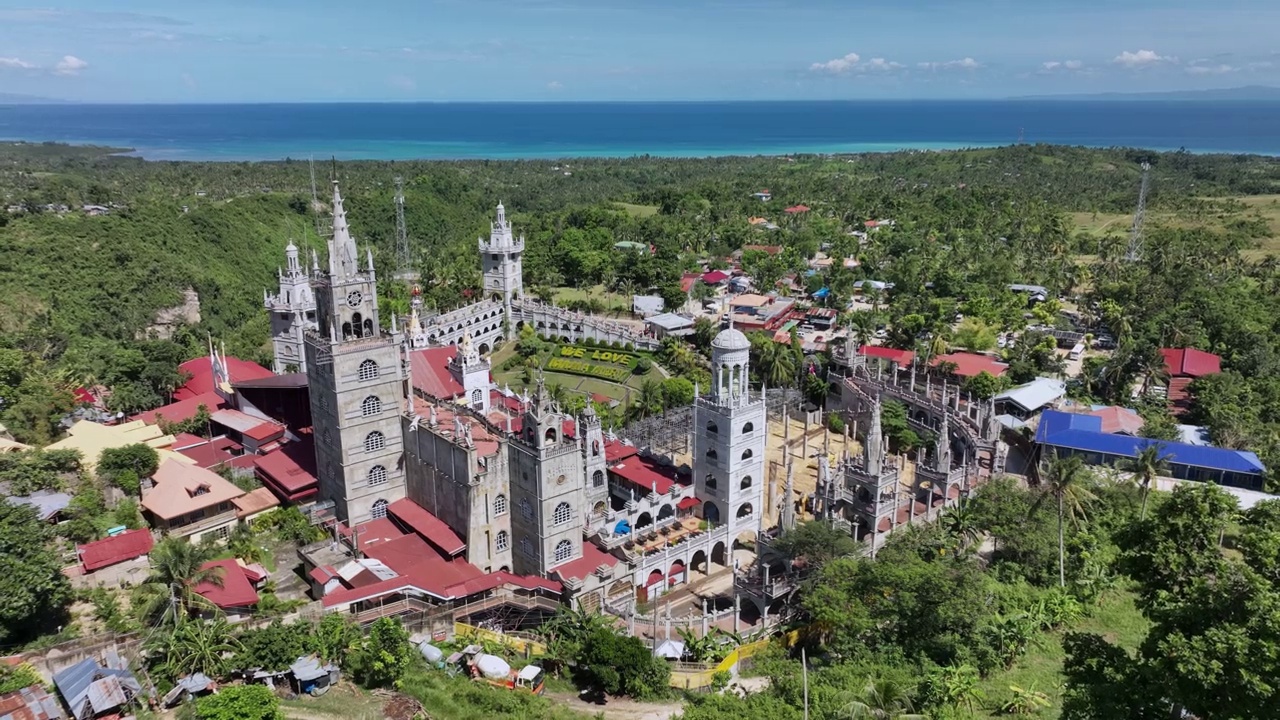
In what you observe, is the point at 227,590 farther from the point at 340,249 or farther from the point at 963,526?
the point at 963,526

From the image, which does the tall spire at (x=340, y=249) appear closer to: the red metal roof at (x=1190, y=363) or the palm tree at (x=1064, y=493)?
the palm tree at (x=1064, y=493)

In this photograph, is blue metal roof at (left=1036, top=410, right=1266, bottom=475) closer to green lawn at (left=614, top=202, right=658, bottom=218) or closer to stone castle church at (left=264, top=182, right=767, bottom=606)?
stone castle church at (left=264, top=182, right=767, bottom=606)

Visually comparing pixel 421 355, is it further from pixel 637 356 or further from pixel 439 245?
pixel 439 245

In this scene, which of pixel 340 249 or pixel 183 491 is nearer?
pixel 340 249

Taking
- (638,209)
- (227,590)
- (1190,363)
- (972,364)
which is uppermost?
(638,209)

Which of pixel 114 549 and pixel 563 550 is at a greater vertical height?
pixel 114 549

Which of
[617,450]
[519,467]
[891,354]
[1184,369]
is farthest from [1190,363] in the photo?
[519,467]

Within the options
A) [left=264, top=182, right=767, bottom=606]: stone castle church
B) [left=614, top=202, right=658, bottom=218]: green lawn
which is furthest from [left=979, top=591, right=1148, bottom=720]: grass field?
[left=614, top=202, right=658, bottom=218]: green lawn

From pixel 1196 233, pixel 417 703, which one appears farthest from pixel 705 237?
pixel 417 703

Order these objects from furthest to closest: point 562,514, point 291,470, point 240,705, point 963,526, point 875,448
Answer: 1. point 291,470
2. point 875,448
3. point 963,526
4. point 562,514
5. point 240,705
